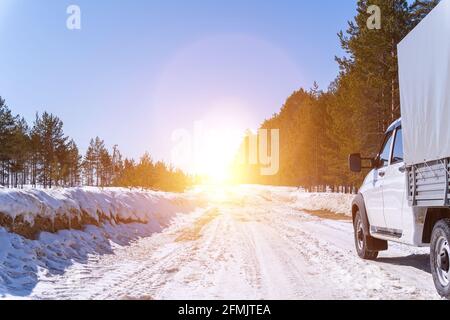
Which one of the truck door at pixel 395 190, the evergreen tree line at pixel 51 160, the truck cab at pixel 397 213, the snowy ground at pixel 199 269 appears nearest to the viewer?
the truck cab at pixel 397 213

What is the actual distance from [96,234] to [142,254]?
154 centimetres

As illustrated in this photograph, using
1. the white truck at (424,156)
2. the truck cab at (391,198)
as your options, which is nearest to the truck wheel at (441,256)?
the white truck at (424,156)

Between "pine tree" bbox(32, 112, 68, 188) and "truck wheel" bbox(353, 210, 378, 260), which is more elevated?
"pine tree" bbox(32, 112, 68, 188)

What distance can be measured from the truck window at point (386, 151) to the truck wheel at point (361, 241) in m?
1.30

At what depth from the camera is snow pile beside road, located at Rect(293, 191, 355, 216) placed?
24922 millimetres

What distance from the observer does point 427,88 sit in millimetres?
5293

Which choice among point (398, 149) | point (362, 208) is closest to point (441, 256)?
point (398, 149)

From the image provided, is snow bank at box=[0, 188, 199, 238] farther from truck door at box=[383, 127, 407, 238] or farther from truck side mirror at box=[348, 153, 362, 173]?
truck door at box=[383, 127, 407, 238]

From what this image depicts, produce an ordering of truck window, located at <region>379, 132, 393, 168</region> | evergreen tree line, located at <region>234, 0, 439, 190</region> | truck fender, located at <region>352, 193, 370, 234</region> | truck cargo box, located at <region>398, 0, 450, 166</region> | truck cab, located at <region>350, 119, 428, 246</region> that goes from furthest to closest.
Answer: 1. evergreen tree line, located at <region>234, 0, 439, 190</region>
2. truck fender, located at <region>352, 193, 370, 234</region>
3. truck window, located at <region>379, 132, 393, 168</region>
4. truck cab, located at <region>350, 119, 428, 246</region>
5. truck cargo box, located at <region>398, 0, 450, 166</region>

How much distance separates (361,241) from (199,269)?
3471 millimetres

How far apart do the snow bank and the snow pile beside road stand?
14040mm

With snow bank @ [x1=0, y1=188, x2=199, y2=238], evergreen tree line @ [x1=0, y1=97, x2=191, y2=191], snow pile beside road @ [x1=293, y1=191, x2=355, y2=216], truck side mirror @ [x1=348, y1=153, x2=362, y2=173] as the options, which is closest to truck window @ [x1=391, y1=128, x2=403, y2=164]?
truck side mirror @ [x1=348, y1=153, x2=362, y2=173]

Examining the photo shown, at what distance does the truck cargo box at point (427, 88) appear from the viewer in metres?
4.69

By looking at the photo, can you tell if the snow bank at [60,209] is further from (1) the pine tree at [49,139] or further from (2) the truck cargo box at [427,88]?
(1) the pine tree at [49,139]
